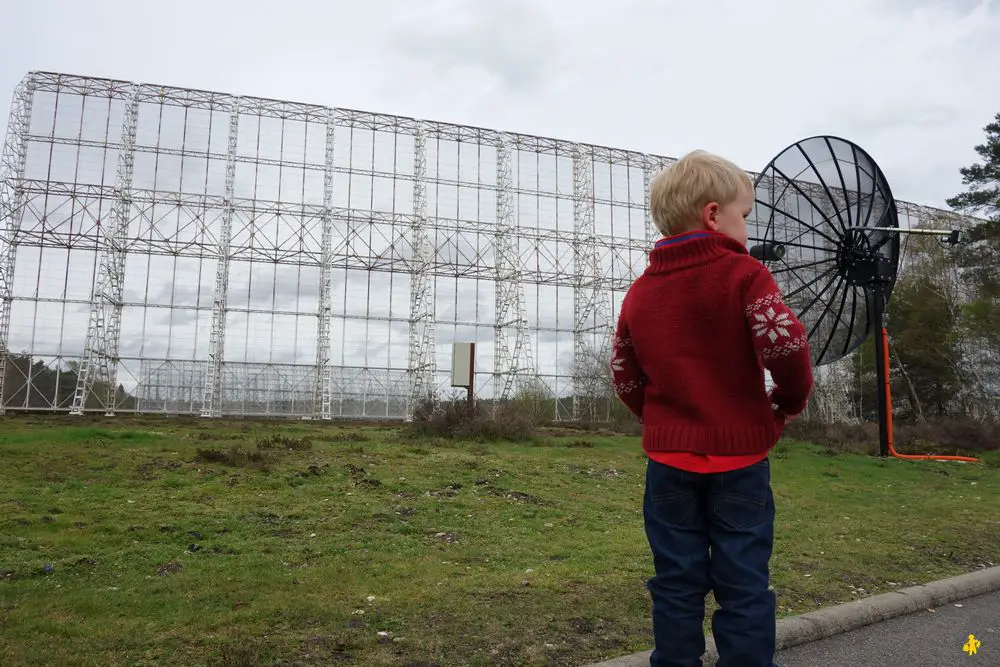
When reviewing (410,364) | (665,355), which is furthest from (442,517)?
(410,364)

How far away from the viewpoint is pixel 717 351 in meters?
1.92

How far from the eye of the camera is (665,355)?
1.99 m

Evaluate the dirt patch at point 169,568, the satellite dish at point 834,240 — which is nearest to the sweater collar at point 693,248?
the dirt patch at point 169,568

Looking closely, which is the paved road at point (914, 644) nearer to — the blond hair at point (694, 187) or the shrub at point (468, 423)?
the blond hair at point (694, 187)

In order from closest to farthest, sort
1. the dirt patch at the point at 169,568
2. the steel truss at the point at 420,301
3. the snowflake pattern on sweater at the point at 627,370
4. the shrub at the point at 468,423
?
the snowflake pattern on sweater at the point at 627,370 → the dirt patch at the point at 169,568 → the shrub at the point at 468,423 → the steel truss at the point at 420,301

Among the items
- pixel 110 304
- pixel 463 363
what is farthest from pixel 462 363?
pixel 110 304

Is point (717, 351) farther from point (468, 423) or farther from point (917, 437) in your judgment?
point (917, 437)

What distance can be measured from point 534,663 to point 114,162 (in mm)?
32096

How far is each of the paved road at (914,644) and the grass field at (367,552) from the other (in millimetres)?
389

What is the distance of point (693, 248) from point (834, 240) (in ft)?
36.3

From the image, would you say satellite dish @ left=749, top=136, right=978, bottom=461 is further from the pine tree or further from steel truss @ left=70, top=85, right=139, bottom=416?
steel truss @ left=70, top=85, right=139, bottom=416

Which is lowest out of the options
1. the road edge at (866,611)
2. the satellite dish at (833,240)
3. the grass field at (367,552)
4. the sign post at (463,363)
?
the road edge at (866,611)

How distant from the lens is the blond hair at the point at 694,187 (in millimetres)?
2020

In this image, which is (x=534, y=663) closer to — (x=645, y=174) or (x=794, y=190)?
(x=794, y=190)
